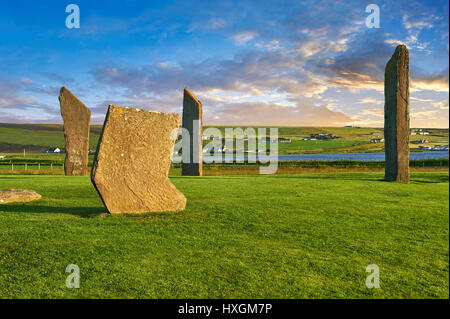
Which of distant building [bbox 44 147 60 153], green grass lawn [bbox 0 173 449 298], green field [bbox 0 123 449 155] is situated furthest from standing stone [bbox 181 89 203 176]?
distant building [bbox 44 147 60 153]

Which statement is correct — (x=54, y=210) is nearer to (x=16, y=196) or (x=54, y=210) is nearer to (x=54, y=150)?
(x=16, y=196)

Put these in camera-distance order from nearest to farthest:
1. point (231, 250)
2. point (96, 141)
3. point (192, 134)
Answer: point (231, 250) < point (192, 134) < point (96, 141)

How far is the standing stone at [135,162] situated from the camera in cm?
690

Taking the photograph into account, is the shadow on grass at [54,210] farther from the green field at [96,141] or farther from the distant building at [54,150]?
the distant building at [54,150]

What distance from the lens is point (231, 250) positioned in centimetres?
462

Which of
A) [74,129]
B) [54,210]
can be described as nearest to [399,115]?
[54,210]

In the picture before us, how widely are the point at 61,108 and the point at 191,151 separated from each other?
8.15 metres

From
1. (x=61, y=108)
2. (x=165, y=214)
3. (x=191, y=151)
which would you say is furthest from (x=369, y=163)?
(x=165, y=214)

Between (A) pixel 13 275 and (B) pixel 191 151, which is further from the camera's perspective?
(B) pixel 191 151

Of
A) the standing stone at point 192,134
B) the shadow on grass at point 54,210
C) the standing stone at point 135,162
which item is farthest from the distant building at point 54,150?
the standing stone at point 135,162

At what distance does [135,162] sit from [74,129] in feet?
46.7
